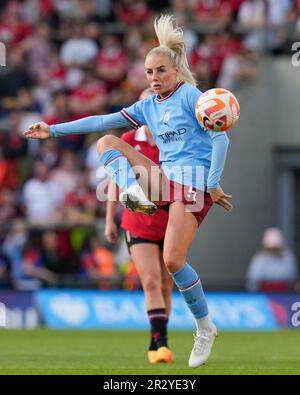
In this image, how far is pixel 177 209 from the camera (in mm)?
9539

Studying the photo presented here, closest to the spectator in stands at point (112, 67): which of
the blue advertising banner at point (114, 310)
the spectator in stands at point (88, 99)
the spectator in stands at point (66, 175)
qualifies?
the spectator in stands at point (88, 99)

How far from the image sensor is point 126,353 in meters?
11.8

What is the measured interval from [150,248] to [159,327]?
29.0 inches

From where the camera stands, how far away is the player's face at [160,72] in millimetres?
9680

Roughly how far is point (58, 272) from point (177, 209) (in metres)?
8.98

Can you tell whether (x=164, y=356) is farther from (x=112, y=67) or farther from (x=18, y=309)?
(x=112, y=67)

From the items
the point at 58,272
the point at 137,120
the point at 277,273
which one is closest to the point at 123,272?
the point at 58,272

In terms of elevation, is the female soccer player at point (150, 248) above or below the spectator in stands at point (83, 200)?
below

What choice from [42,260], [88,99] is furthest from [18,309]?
[88,99]

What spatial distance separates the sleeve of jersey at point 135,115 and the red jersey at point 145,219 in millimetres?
918

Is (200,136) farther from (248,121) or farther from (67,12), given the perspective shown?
(67,12)

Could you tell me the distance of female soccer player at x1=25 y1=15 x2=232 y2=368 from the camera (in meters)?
9.54

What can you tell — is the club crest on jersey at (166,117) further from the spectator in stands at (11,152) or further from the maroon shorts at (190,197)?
the spectator in stands at (11,152)

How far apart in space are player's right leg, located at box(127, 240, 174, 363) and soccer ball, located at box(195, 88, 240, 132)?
72.4 inches
